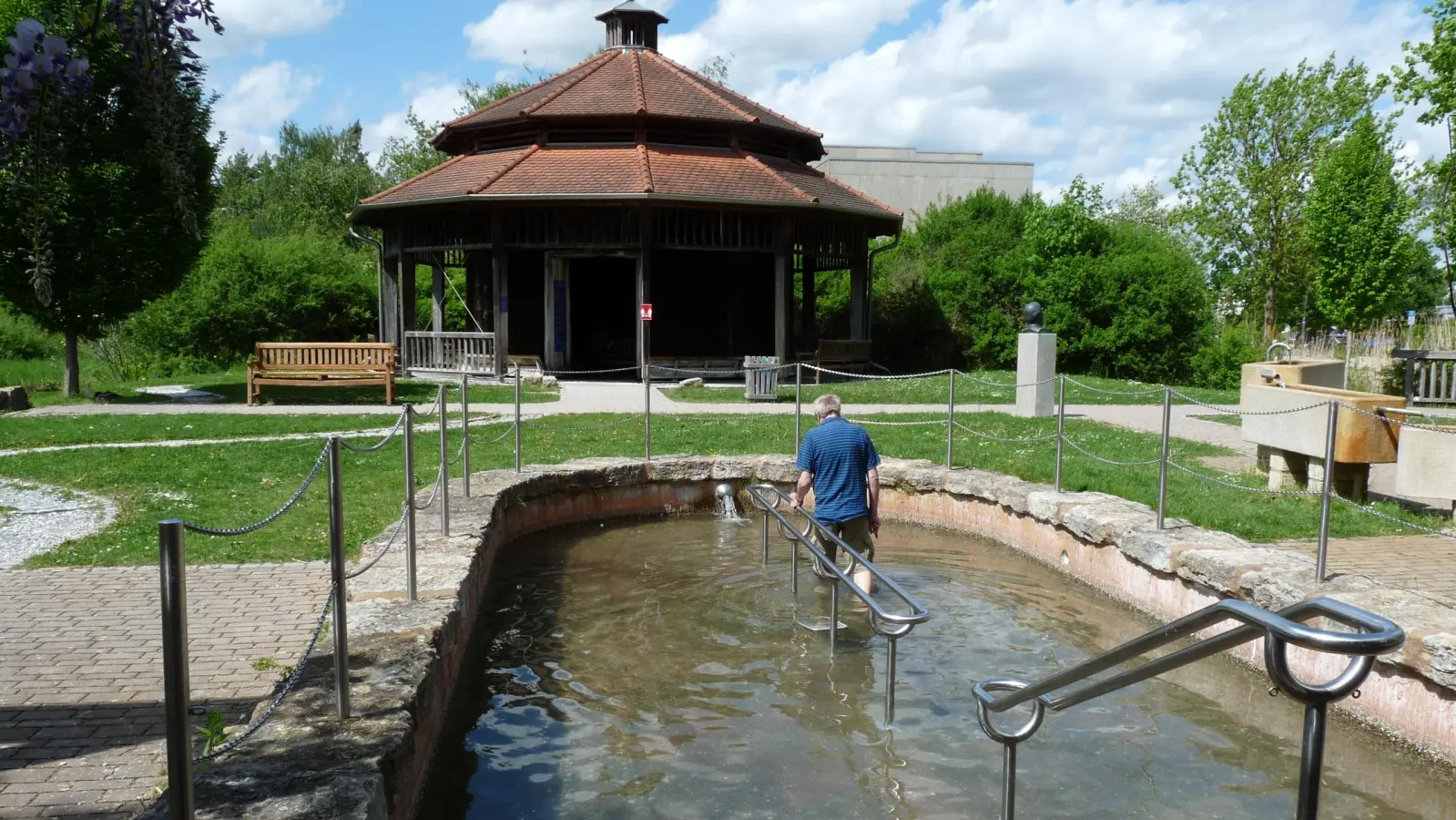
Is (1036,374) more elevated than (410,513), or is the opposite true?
(1036,374)

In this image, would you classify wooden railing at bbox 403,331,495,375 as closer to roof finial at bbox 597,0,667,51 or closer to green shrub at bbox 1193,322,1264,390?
roof finial at bbox 597,0,667,51

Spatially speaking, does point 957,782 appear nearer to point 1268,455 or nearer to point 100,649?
point 100,649

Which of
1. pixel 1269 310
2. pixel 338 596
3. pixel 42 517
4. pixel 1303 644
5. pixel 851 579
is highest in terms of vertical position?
pixel 1269 310

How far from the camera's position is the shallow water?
5.02m

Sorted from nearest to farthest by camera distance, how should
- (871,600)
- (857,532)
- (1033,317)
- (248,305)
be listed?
(871,600) → (857,532) → (1033,317) → (248,305)

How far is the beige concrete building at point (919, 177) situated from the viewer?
61.8 m

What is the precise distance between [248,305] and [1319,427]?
96.4ft

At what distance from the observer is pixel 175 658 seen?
2.77 m

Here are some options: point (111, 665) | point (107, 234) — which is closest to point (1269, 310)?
point (107, 234)

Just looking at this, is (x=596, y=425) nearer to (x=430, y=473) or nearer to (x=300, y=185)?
(x=430, y=473)

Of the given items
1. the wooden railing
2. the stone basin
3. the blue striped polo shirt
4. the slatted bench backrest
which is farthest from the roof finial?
the blue striped polo shirt

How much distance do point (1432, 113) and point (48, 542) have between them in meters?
31.0

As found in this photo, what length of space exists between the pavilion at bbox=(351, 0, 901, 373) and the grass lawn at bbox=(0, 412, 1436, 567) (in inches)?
309

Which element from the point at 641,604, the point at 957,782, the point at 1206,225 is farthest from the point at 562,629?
the point at 1206,225
